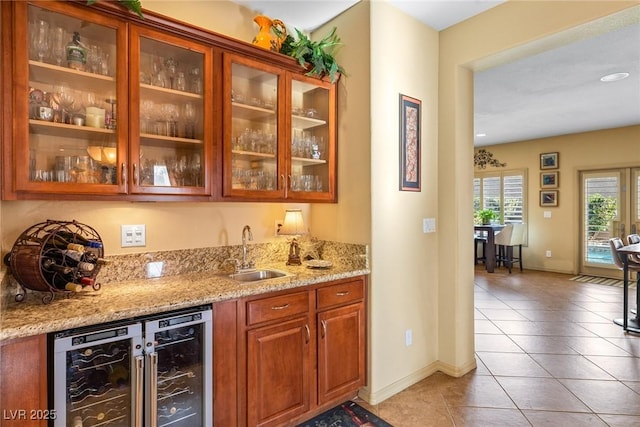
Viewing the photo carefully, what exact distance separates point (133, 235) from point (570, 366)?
360 cm

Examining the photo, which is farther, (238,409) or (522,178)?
(522,178)

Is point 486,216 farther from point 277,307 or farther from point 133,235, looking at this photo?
point 133,235

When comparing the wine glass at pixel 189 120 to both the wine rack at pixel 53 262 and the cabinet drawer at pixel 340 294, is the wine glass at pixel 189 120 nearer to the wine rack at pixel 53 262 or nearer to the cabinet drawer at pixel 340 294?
the wine rack at pixel 53 262

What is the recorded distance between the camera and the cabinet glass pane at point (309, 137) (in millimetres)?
2523

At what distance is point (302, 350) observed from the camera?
2.13 m

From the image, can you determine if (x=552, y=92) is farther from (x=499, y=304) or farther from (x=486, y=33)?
(x=499, y=304)

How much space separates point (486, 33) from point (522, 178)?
5.77 meters

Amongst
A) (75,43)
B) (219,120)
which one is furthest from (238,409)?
(75,43)

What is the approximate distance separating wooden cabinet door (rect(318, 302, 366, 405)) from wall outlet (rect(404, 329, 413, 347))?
0.40m

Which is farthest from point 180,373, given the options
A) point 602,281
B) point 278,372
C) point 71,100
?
point 602,281

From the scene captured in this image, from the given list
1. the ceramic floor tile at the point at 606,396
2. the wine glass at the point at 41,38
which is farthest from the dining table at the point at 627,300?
the wine glass at the point at 41,38

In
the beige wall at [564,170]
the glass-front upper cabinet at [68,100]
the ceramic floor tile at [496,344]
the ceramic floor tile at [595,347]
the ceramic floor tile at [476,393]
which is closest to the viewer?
the glass-front upper cabinet at [68,100]

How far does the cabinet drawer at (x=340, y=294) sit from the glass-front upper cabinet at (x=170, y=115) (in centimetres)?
97

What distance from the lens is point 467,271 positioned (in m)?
2.90
